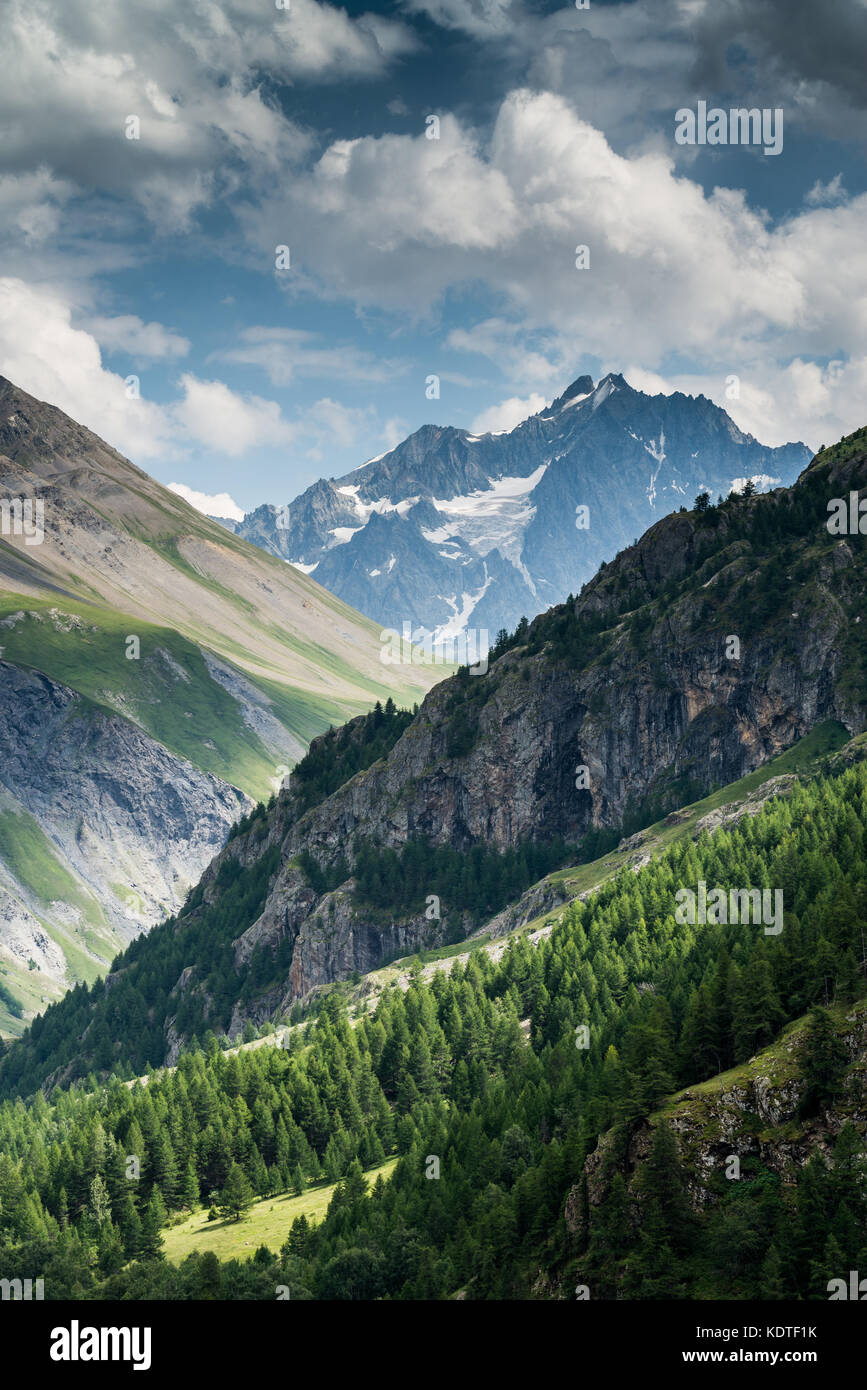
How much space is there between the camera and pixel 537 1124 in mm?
122062

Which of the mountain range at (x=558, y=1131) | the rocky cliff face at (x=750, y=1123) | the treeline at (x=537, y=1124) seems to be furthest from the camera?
the rocky cliff face at (x=750, y=1123)

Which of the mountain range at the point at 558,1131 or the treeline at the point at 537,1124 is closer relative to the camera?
the treeline at the point at 537,1124

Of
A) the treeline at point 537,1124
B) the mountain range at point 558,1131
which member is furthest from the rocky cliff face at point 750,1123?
the treeline at point 537,1124

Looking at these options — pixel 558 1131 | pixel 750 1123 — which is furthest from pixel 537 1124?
pixel 750 1123

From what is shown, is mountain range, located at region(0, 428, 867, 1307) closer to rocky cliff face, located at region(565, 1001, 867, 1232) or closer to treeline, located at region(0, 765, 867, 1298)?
rocky cliff face, located at region(565, 1001, 867, 1232)

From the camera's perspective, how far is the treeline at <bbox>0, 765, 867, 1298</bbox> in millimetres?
85438

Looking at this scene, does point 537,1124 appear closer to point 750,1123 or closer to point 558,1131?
point 558,1131

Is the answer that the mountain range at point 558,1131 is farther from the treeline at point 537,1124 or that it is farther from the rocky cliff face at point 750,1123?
the treeline at point 537,1124

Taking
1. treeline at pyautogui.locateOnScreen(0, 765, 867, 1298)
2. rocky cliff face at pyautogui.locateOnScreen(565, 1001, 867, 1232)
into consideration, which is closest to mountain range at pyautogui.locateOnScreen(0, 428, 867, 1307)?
rocky cliff face at pyautogui.locateOnScreen(565, 1001, 867, 1232)

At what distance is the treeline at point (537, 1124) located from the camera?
85438 mm

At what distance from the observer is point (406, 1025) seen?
17688 cm
